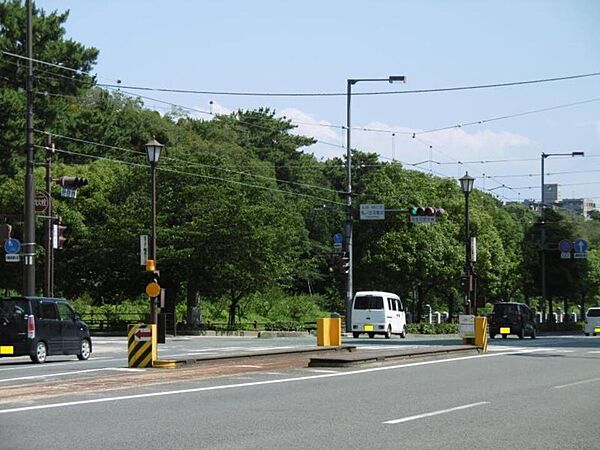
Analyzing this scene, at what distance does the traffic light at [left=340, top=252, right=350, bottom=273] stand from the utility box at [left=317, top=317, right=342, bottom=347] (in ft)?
50.4

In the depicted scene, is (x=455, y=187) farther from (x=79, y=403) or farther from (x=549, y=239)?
(x=79, y=403)

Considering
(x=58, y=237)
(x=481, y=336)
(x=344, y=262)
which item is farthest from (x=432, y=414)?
(x=344, y=262)

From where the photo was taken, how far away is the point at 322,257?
84.3 m

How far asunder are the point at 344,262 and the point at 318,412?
3500cm

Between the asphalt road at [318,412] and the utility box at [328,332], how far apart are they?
33.3 feet

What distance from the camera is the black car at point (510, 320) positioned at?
48781 mm

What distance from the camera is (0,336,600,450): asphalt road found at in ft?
39.8

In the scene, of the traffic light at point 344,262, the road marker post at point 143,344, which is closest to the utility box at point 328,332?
the road marker post at point 143,344

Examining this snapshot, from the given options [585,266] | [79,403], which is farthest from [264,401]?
[585,266]

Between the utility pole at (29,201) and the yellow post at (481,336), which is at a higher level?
the utility pole at (29,201)

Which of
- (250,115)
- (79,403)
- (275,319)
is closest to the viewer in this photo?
(79,403)

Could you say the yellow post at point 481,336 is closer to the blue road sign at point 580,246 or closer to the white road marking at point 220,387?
the white road marking at point 220,387

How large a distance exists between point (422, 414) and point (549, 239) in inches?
2508

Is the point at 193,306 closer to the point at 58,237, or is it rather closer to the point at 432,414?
the point at 58,237
